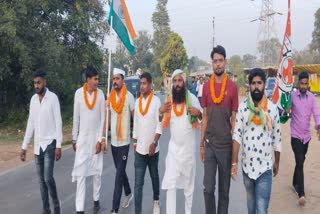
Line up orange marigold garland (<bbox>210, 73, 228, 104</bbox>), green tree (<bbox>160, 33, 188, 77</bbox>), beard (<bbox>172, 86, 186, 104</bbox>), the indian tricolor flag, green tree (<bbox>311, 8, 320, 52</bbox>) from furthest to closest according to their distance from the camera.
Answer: green tree (<bbox>311, 8, 320, 52</bbox>) < green tree (<bbox>160, 33, 188, 77</bbox>) < the indian tricolor flag < beard (<bbox>172, 86, 186, 104</bbox>) < orange marigold garland (<bbox>210, 73, 228, 104</bbox>)

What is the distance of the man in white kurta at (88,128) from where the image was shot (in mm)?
5613

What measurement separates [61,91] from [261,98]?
14.6 m

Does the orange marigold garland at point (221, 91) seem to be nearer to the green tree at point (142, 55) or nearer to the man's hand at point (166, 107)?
the man's hand at point (166, 107)

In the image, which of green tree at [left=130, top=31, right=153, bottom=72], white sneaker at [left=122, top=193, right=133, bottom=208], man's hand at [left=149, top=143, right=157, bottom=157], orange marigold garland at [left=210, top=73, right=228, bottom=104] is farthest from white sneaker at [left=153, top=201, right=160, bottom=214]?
A: green tree at [left=130, top=31, right=153, bottom=72]

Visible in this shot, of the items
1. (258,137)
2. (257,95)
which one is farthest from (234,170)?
(257,95)

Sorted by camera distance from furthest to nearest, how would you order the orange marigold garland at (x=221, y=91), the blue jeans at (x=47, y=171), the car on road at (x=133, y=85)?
1. the car on road at (x=133, y=85)
2. the blue jeans at (x=47, y=171)
3. the orange marigold garland at (x=221, y=91)

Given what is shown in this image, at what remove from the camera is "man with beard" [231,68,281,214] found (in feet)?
14.4

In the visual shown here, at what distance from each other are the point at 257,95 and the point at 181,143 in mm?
1244

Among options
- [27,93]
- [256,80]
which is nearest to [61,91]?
[27,93]

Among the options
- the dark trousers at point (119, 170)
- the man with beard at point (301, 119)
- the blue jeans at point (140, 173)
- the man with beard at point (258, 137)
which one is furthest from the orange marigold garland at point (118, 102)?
the man with beard at point (301, 119)

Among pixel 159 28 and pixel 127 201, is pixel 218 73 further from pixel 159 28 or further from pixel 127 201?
pixel 159 28

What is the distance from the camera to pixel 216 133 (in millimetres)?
4820

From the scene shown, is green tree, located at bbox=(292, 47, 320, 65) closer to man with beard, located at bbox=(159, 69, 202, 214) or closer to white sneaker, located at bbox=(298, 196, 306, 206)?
white sneaker, located at bbox=(298, 196, 306, 206)

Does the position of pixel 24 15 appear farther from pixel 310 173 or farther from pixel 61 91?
pixel 310 173
